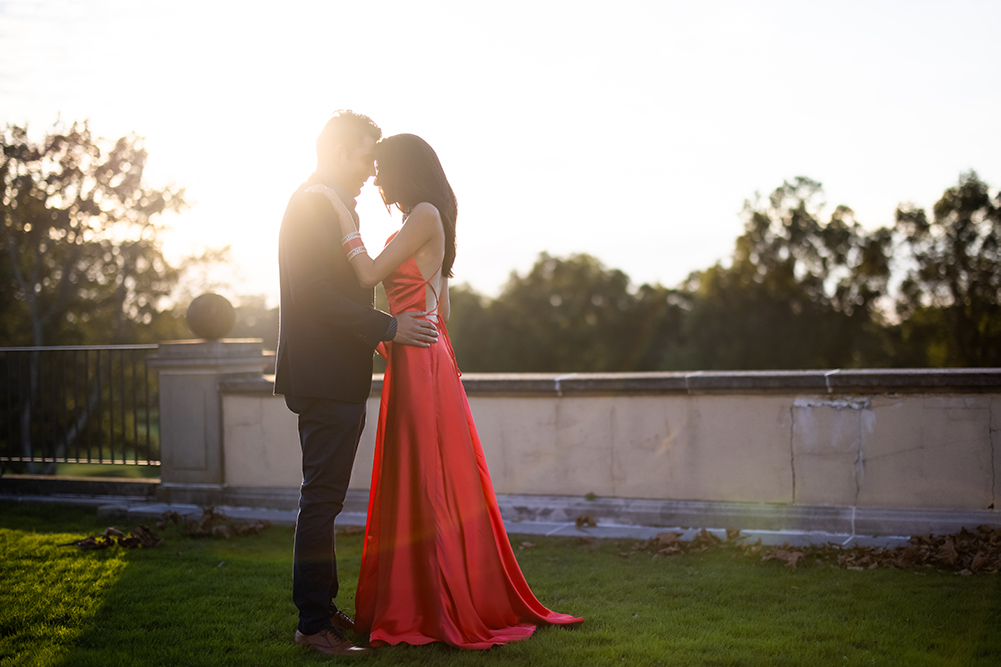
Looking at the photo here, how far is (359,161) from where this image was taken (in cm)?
343

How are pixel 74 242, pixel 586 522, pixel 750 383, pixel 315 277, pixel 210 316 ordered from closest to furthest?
pixel 315 277 → pixel 750 383 → pixel 586 522 → pixel 210 316 → pixel 74 242

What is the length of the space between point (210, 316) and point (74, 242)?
18.5 metres

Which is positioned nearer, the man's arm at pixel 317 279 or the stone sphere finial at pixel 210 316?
the man's arm at pixel 317 279

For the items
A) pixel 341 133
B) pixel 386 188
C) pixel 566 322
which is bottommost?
pixel 386 188

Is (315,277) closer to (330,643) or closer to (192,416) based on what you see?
(330,643)

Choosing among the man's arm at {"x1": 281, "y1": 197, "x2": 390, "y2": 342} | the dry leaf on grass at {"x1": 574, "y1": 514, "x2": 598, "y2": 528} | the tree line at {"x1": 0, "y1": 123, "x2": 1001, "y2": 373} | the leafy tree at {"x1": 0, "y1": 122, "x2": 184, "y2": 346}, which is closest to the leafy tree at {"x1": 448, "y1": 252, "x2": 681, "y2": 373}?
the tree line at {"x1": 0, "y1": 123, "x2": 1001, "y2": 373}

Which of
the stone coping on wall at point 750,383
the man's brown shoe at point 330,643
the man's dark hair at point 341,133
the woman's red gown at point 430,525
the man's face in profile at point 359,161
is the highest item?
the man's dark hair at point 341,133

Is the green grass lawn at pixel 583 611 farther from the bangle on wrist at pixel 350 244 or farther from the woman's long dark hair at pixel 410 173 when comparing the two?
the woman's long dark hair at pixel 410 173

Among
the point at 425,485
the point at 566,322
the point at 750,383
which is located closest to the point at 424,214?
the point at 425,485

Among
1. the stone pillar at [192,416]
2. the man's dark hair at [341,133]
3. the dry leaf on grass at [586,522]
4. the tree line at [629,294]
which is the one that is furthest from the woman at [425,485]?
the tree line at [629,294]

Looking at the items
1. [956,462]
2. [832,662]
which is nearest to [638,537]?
[956,462]

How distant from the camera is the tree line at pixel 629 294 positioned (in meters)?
22.5

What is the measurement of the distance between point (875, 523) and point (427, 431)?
3.55m

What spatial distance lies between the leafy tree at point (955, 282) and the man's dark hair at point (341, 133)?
141ft
